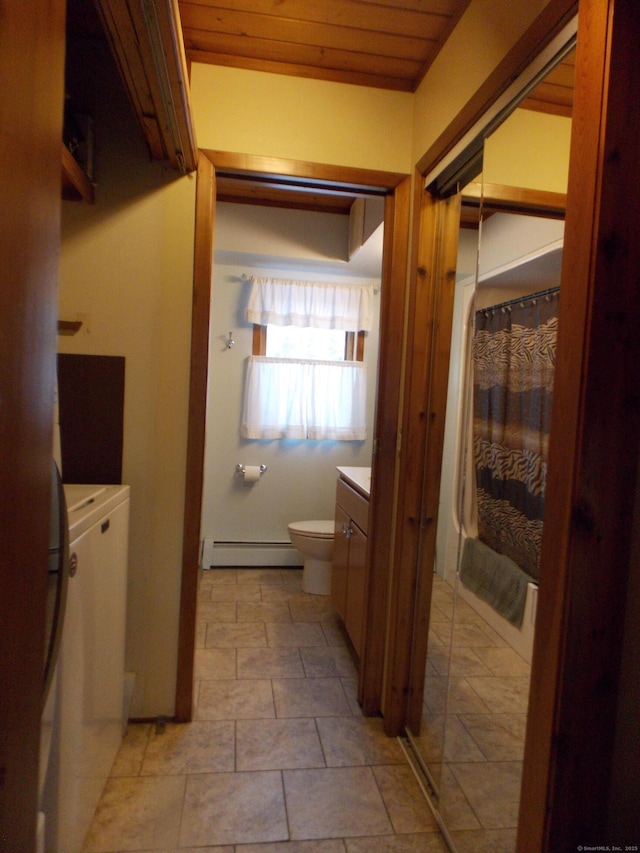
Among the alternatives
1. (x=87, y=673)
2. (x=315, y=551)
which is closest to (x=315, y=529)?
(x=315, y=551)

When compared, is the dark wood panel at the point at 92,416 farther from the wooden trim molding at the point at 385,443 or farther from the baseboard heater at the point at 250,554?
the baseboard heater at the point at 250,554

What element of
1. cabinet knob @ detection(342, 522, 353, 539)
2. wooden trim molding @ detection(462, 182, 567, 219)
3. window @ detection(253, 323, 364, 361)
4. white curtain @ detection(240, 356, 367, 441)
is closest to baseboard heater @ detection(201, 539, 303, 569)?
white curtain @ detection(240, 356, 367, 441)

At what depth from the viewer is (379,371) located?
2039 millimetres

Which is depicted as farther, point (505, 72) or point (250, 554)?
point (250, 554)

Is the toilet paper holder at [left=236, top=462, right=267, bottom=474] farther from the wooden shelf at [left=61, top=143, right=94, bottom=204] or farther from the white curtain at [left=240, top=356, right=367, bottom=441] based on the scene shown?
the wooden shelf at [left=61, top=143, right=94, bottom=204]

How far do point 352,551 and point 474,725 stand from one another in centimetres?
105

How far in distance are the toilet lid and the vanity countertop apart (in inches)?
22.9

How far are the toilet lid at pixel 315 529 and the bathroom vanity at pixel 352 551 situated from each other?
37 cm

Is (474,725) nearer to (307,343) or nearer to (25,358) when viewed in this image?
(25,358)

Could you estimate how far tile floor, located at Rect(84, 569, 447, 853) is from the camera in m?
1.48

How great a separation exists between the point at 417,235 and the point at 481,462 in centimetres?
94

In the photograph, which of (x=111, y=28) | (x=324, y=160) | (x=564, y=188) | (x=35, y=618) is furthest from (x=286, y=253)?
(x=35, y=618)

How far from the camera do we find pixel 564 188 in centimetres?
112

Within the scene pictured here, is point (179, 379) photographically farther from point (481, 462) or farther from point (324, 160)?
point (481, 462)
